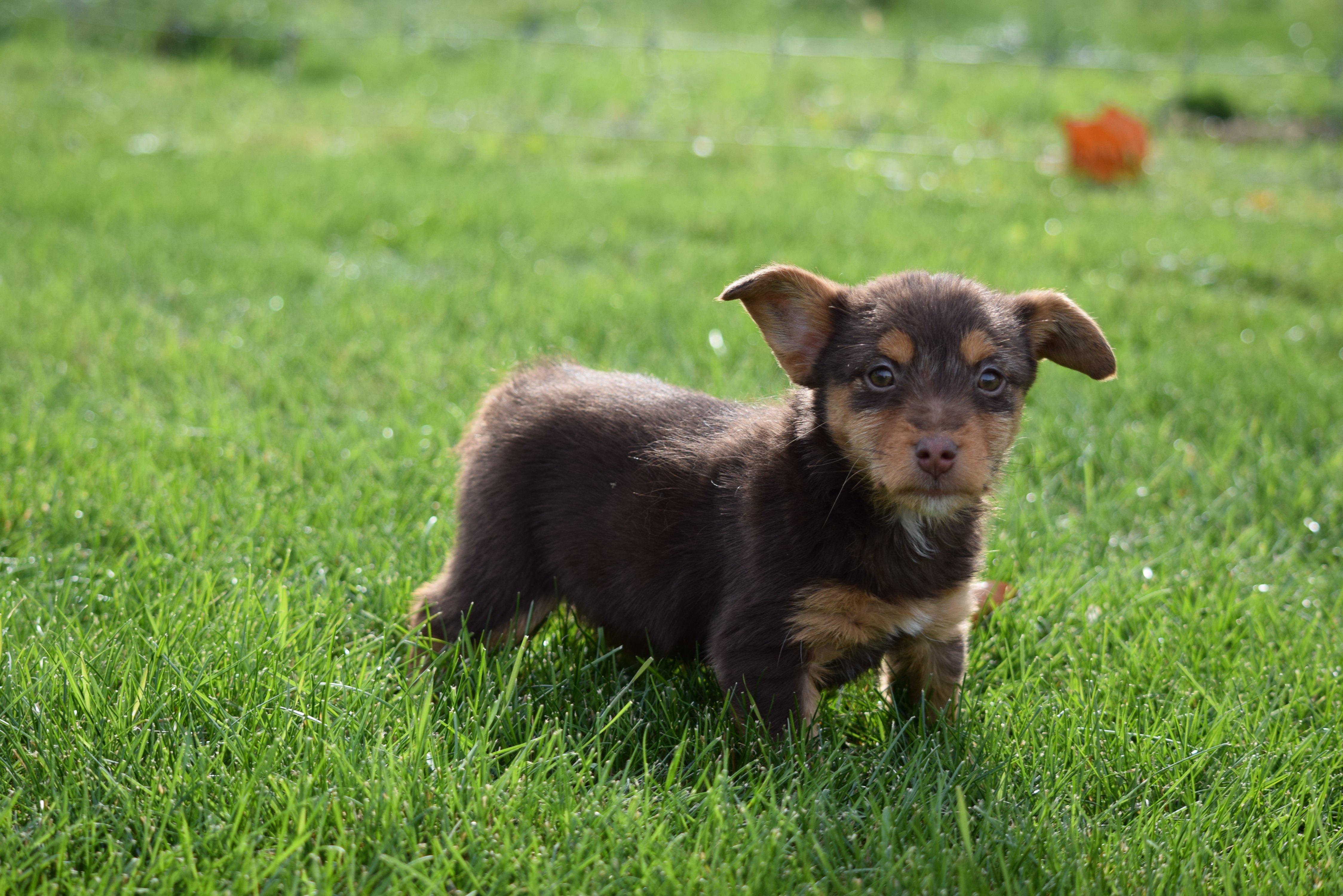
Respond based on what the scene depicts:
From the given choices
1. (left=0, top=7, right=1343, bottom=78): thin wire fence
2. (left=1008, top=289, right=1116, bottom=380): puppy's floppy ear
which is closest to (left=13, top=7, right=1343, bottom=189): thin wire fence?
(left=0, top=7, right=1343, bottom=78): thin wire fence

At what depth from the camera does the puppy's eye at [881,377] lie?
9.13ft

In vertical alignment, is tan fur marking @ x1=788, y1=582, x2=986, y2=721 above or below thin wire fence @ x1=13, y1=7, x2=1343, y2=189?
below

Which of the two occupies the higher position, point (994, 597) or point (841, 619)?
point (841, 619)

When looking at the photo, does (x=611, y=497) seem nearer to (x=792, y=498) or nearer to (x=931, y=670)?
(x=792, y=498)

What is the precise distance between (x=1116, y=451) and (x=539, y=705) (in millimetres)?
2844

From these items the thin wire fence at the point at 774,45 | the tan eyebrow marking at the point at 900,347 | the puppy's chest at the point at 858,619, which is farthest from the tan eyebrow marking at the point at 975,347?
the thin wire fence at the point at 774,45

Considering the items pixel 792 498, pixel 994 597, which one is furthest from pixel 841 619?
pixel 994 597

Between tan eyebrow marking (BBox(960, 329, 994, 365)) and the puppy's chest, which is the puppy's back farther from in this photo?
tan eyebrow marking (BBox(960, 329, 994, 365))

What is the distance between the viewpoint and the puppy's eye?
9.13 ft

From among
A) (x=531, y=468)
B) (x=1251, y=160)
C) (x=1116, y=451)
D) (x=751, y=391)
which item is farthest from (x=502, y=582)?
(x=1251, y=160)

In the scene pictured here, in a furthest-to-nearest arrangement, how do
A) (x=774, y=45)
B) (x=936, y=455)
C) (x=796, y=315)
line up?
(x=774, y=45) < (x=796, y=315) < (x=936, y=455)

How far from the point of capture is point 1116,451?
475 cm

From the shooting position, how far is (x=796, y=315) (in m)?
2.99

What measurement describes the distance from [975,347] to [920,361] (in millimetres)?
138
